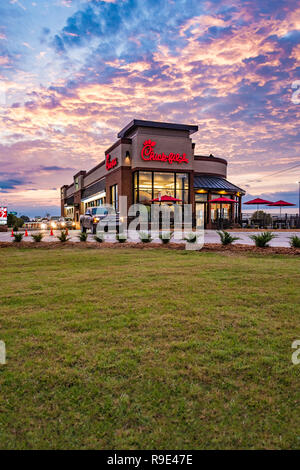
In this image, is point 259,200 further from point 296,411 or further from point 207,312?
point 296,411

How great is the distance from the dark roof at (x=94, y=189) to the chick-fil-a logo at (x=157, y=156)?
12.4m

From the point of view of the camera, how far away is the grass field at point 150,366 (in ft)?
7.14

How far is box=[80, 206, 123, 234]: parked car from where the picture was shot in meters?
20.0

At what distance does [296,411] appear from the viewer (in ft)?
7.77

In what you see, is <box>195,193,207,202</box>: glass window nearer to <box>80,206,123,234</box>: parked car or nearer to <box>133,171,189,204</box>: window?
<box>133,171,189,204</box>: window

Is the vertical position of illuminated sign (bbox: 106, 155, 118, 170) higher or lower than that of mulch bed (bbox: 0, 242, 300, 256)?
higher

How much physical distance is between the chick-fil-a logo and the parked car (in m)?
12.4

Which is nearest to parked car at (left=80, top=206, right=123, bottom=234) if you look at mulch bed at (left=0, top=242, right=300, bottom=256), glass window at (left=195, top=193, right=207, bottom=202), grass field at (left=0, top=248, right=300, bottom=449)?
mulch bed at (left=0, top=242, right=300, bottom=256)

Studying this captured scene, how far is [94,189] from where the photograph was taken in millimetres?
48062

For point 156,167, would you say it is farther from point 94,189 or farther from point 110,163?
point 94,189

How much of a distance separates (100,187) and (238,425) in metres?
43.3

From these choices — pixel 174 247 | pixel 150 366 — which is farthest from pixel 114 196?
pixel 150 366

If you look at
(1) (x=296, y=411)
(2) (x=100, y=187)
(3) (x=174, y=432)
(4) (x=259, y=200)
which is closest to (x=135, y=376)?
(3) (x=174, y=432)
